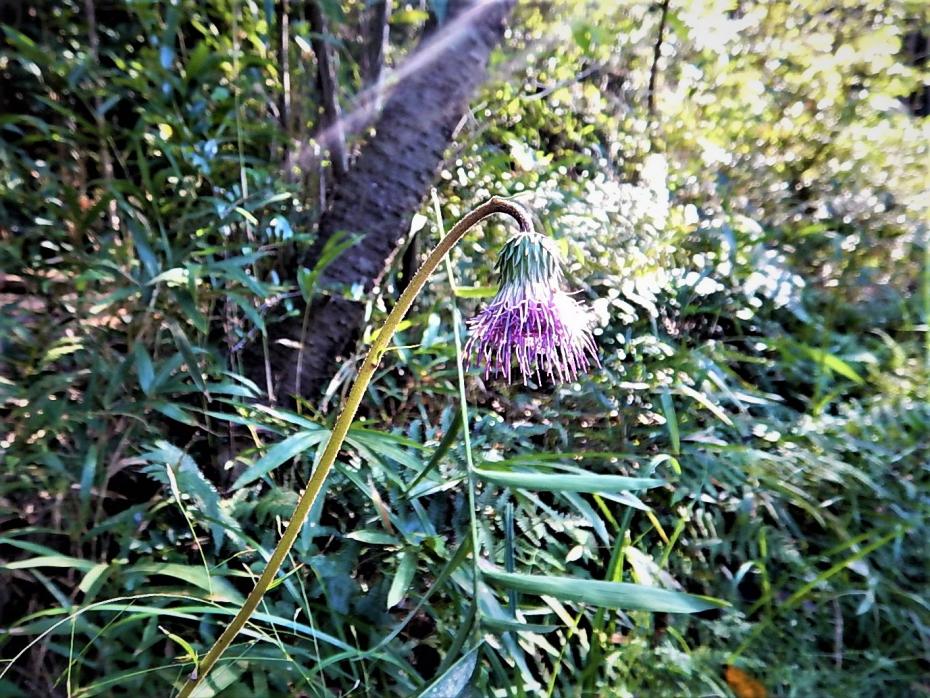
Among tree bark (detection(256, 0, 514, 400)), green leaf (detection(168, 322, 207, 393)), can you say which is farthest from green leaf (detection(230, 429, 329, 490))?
tree bark (detection(256, 0, 514, 400))

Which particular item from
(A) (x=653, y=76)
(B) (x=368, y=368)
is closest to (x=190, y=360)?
(B) (x=368, y=368)

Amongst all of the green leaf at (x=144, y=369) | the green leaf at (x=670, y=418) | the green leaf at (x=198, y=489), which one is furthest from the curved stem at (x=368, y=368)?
the green leaf at (x=670, y=418)

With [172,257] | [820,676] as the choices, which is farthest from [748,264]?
[172,257]

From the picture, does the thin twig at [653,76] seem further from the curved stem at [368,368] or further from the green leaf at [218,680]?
the green leaf at [218,680]

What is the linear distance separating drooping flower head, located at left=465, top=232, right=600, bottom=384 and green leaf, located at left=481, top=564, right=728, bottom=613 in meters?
0.20

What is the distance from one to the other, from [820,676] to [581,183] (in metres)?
1.11

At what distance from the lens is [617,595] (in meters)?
0.51

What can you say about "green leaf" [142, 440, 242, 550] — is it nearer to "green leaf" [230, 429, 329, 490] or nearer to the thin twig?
"green leaf" [230, 429, 329, 490]

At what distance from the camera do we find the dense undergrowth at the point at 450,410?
821 mm

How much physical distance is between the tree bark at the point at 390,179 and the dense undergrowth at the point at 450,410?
67 millimetres

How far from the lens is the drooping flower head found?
565 millimetres

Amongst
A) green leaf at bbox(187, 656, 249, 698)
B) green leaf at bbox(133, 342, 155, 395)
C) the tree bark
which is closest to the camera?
green leaf at bbox(187, 656, 249, 698)

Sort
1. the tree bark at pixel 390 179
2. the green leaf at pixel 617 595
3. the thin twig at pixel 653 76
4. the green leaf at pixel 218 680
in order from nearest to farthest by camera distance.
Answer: the green leaf at pixel 617 595 → the green leaf at pixel 218 680 → the tree bark at pixel 390 179 → the thin twig at pixel 653 76

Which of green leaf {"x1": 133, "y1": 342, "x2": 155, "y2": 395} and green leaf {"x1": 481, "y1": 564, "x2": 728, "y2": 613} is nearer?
green leaf {"x1": 481, "y1": 564, "x2": 728, "y2": 613}
